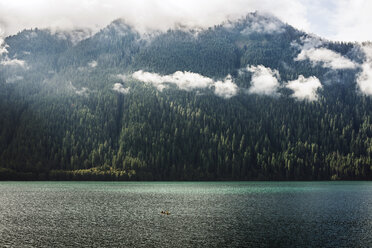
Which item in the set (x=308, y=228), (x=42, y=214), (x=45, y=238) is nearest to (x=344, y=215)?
(x=308, y=228)

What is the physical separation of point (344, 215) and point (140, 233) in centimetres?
4910

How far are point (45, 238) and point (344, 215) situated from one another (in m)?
64.2

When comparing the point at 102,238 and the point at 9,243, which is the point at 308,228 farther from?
the point at 9,243

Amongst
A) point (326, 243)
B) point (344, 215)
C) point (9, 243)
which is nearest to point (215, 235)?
point (326, 243)

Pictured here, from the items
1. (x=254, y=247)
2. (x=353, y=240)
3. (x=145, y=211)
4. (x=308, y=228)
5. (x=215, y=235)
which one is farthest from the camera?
(x=145, y=211)

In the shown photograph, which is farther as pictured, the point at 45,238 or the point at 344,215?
the point at 344,215

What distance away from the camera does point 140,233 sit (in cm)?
6656

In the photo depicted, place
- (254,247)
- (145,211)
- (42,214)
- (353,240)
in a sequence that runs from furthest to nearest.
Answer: (145,211) → (42,214) → (353,240) → (254,247)

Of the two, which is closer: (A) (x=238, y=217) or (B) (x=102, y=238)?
(B) (x=102, y=238)

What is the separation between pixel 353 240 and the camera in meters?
60.6

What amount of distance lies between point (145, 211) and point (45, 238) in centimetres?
3785

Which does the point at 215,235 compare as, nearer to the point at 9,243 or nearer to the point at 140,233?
the point at 140,233

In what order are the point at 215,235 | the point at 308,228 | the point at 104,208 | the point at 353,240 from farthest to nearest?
the point at 104,208 → the point at 308,228 → the point at 215,235 → the point at 353,240

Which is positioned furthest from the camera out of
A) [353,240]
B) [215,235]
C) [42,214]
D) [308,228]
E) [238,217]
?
[42,214]
